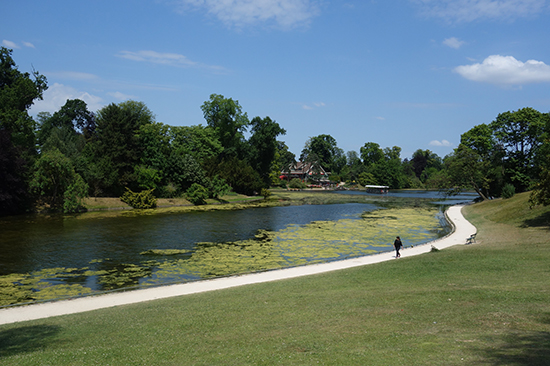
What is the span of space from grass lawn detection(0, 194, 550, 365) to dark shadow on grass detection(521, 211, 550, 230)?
1611cm

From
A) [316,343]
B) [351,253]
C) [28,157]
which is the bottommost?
[351,253]

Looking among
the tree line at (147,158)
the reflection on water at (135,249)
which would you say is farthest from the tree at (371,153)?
the reflection on water at (135,249)

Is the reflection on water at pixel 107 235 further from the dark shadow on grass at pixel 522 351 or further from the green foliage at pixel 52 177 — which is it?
the dark shadow on grass at pixel 522 351

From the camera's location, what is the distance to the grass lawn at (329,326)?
7.92m

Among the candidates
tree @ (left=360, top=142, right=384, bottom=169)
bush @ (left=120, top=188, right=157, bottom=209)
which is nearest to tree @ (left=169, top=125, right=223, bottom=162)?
bush @ (left=120, top=188, right=157, bottom=209)

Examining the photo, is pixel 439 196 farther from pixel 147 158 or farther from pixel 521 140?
pixel 147 158

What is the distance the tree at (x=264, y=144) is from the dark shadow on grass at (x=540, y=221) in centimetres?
7948

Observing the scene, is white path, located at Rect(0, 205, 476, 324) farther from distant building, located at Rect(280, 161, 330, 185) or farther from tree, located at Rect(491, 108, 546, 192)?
distant building, located at Rect(280, 161, 330, 185)

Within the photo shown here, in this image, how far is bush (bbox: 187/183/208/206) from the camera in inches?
2776

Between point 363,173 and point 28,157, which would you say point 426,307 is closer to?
point 28,157

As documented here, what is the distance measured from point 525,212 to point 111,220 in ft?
154

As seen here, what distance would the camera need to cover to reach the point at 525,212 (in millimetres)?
36656

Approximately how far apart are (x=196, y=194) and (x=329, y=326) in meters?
62.7

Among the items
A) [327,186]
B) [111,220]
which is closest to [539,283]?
[111,220]
